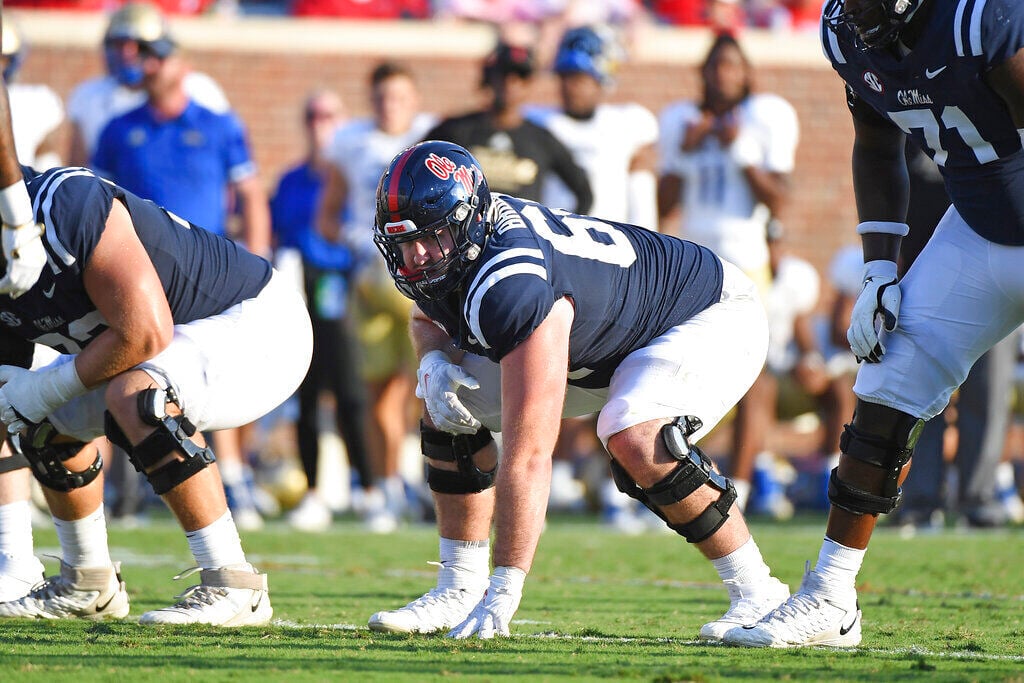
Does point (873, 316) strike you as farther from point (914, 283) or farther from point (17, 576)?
point (17, 576)

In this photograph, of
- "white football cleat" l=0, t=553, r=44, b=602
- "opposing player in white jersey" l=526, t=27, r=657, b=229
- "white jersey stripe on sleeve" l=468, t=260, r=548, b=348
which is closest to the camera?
"white jersey stripe on sleeve" l=468, t=260, r=548, b=348

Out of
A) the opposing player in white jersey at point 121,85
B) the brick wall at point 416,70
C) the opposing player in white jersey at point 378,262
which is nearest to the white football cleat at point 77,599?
the opposing player in white jersey at point 378,262

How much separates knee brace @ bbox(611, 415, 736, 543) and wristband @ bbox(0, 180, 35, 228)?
1.70m

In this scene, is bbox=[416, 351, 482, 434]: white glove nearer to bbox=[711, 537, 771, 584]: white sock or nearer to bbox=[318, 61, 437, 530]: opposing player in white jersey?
bbox=[711, 537, 771, 584]: white sock

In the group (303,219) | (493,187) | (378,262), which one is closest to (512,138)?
(493,187)

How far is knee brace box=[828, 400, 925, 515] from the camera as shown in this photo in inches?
153

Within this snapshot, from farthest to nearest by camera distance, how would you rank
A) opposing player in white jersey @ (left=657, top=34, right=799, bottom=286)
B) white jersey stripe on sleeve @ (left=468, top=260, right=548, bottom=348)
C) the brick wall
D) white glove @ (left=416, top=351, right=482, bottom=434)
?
the brick wall → opposing player in white jersey @ (left=657, top=34, right=799, bottom=286) → white glove @ (left=416, top=351, right=482, bottom=434) → white jersey stripe on sleeve @ (left=468, top=260, right=548, bottom=348)

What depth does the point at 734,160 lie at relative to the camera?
26.9 feet

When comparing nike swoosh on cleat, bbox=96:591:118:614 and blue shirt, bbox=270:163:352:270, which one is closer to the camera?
nike swoosh on cleat, bbox=96:591:118:614

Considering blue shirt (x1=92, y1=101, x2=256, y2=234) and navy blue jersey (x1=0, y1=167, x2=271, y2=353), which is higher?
blue shirt (x1=92, y1=101, x2=256, y2=234)

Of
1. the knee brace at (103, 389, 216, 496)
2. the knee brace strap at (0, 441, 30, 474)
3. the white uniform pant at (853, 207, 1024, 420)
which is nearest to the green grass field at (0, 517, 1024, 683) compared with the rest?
the knee brace at (103, 389, 216, 496)

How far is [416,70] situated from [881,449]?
945 cm

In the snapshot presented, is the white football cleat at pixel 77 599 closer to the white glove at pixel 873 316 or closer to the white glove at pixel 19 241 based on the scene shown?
the white glove at pixel 19 241

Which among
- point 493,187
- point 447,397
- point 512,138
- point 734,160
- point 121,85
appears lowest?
point 447,397
